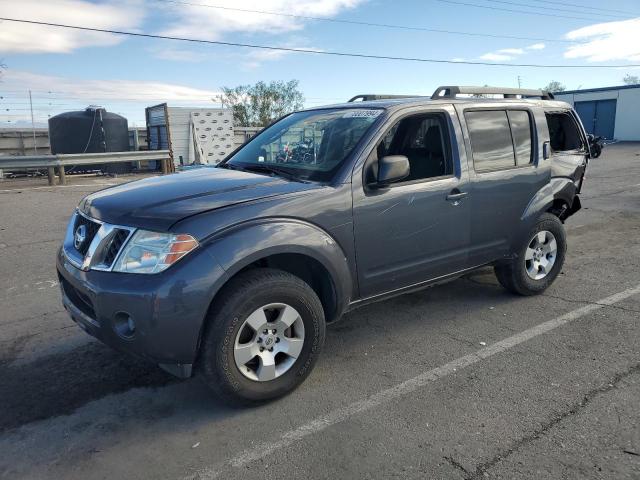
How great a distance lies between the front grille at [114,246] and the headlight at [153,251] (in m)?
0.07

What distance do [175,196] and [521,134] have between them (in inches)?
125

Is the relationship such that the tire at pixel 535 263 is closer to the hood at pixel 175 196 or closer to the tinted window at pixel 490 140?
the tinted window at pixel 490 140

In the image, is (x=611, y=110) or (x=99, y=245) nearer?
(x=99, y=245)

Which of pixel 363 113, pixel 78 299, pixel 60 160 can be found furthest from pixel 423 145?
pixel 60 160

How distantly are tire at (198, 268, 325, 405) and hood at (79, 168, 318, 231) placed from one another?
485 millimetres

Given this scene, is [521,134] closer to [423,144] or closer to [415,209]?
[423,144]

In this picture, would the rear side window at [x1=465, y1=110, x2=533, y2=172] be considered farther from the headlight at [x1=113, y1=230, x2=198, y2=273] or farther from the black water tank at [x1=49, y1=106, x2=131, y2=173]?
the black water tank at [x1=49, y1=106, x2=131, y2=173]

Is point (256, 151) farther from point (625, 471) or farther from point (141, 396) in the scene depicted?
point (625, 471)

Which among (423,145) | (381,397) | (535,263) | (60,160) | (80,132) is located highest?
(80,132)

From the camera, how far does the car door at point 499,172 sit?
4312 mm

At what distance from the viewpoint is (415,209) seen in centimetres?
386

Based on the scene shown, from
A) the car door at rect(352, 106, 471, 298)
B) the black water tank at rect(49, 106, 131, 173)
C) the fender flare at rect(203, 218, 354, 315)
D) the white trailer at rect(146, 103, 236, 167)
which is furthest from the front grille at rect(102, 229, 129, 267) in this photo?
the black water tank at rect(49, 106, 131, 173)

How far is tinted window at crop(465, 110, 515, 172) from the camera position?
4.32 metres

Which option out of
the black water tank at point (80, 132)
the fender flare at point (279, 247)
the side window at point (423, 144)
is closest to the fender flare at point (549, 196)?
the side window at point (423, 144)
